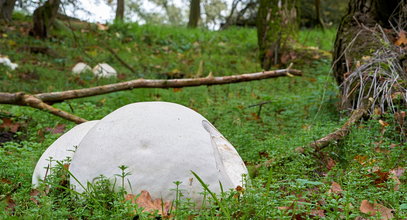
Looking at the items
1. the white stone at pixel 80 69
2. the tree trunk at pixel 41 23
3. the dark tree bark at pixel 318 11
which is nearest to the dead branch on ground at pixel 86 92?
the white stone at pixel 80 69

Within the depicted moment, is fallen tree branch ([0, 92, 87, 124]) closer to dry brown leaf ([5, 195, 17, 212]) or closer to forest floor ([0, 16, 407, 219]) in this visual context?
forest floor ([0, 16, 407, 219])

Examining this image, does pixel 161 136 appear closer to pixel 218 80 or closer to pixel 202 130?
pixel 202 130

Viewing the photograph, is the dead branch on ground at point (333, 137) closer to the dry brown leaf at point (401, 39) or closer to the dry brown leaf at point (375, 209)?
the dry brown leaf at point (375, 209)

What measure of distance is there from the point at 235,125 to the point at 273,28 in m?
5.02

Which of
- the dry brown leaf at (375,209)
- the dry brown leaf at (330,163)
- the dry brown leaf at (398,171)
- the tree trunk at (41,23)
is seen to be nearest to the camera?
the dry brown leaf at (375,209)

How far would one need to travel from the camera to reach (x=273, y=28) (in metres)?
9.29

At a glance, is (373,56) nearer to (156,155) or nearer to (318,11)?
(156,155)

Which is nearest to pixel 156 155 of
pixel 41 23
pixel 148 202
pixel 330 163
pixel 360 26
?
pixel 148 202

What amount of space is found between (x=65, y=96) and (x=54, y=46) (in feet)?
22.4

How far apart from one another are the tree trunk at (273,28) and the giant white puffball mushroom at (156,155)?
21.4ft

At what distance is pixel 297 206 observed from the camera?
2244 mm

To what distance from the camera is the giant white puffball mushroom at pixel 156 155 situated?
2490 mm

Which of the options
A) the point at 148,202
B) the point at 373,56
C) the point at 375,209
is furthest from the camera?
the point at 373,56

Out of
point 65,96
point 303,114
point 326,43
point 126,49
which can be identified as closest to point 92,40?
point 126,49
